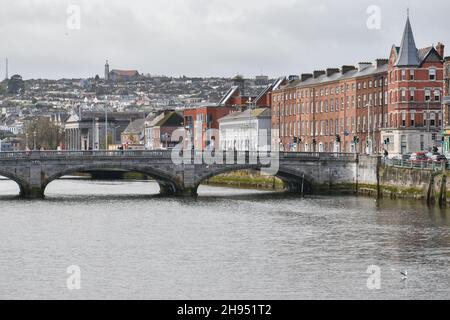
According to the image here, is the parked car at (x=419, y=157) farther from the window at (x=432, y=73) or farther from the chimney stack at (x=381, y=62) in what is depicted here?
the chimney stack at (x=381, y=62)

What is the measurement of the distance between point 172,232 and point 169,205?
19.4 meters

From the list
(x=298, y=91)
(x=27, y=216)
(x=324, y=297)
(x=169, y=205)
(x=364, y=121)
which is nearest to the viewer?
(x=324, y=297)

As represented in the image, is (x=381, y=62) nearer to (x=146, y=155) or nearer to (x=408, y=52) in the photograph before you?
(x=408, y=52)

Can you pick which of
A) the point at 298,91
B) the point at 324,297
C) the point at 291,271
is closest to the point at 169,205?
the point at 291,271

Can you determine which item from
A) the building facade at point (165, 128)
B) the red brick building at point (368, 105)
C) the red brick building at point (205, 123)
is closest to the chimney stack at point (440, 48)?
the red brick building at point (368, 105)

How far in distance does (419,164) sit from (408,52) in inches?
966

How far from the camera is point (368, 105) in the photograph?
4616 inches

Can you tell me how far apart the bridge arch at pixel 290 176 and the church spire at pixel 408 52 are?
15.5m

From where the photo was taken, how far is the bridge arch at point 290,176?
99.9 m

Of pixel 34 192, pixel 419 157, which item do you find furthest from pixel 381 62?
pixel 34 192

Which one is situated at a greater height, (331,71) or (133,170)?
(331,71)

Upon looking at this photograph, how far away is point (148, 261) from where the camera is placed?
56188 millimetres

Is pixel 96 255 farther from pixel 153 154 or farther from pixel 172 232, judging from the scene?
pixel 153 154

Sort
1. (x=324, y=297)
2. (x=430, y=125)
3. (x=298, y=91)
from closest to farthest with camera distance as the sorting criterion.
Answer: (x=324, y=297) < (x=430, y=125) < (x=298, y=91)
